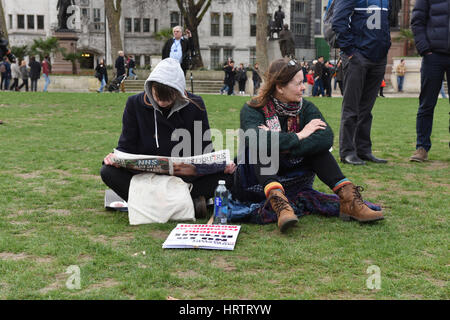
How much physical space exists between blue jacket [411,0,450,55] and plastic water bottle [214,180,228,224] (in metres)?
3.83

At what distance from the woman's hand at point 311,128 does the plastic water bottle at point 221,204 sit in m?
0.68

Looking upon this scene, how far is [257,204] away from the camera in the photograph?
448cm

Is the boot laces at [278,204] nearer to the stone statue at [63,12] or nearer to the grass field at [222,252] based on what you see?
the grass field at [222,252]

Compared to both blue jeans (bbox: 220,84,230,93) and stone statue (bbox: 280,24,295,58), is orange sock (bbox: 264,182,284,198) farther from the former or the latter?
stone statue (bbox: 280,24,295,58)

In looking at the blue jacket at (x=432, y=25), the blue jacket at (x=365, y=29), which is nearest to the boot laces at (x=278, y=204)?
the blue jacket at (x=365, y=29)

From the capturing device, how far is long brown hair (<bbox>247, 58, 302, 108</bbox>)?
14.6 ft

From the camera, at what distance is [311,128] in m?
4.37

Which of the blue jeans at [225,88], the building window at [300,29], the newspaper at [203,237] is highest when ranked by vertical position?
the building window at [300,29]

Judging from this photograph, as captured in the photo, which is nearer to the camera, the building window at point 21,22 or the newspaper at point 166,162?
the newspaper at point 166,162

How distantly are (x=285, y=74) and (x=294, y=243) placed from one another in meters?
1.30

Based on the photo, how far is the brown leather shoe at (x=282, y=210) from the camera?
398 cm

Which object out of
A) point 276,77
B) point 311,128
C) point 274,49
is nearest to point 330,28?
point 276,77
